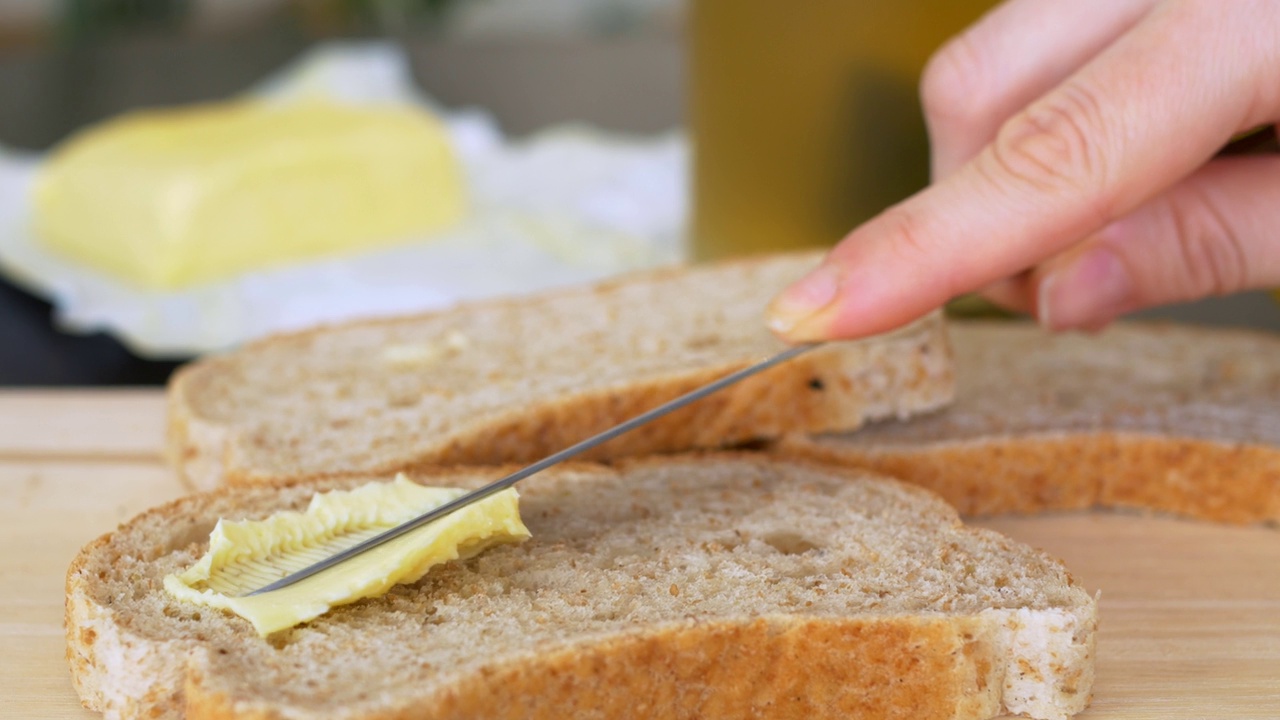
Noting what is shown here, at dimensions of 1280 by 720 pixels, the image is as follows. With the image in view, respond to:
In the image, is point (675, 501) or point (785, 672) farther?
point (675, 501)

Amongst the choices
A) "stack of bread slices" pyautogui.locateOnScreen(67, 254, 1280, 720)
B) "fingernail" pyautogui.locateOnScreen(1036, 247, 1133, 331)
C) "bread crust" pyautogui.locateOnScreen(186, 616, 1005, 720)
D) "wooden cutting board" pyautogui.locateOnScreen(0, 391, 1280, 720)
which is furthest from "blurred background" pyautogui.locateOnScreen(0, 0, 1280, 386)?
"bread crust" pyautogui.locateOnScreen(186, 616, 1005, 720)

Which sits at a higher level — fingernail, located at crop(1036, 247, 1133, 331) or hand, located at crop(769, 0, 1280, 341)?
hand, located at crop(769, 0, 1280, 341)

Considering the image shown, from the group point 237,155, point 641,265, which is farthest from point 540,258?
point 237,155

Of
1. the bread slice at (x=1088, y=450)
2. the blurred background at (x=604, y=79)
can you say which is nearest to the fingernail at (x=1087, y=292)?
the bread slice at (x=1088, y=450)

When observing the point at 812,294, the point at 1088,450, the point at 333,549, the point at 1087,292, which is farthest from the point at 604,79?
the point at 333,549

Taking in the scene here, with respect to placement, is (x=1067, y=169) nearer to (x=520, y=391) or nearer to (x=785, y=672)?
(x=785, y=672)

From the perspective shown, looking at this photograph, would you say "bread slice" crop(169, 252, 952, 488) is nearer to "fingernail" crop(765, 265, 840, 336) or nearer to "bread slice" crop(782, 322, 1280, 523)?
"bread slice" crop(782, 322, 1280, 523)

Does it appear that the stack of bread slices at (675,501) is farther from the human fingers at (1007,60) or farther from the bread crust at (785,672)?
the human fingers at (1007,60)
